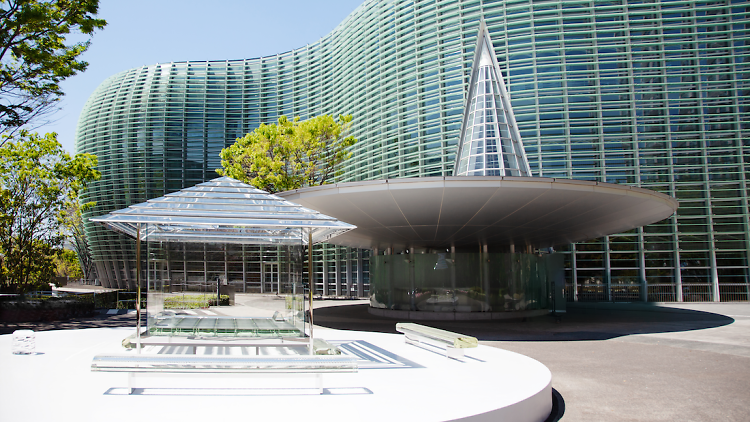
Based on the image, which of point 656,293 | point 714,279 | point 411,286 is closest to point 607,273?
point 656,293

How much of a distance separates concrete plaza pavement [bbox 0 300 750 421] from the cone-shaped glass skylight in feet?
28.8

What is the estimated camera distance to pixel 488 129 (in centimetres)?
2664

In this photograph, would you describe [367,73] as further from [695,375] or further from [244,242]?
[695,375]

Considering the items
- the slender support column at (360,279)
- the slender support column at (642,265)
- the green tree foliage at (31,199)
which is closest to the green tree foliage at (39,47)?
the green tree foliage at (31,199)

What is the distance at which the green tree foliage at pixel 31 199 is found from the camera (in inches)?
895

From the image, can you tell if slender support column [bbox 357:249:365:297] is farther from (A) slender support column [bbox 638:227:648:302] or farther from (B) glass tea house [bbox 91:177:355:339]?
(B) glass tea house [bbox 91:177:355:339]

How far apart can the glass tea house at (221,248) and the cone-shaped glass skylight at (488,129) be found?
1650 cm

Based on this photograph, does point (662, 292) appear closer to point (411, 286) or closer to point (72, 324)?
point (411, 286)

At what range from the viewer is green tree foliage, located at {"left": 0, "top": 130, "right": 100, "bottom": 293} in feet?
74.6

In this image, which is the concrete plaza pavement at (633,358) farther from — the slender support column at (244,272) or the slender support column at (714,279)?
the slender support column at (714,279)

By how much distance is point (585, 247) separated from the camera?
31.9m

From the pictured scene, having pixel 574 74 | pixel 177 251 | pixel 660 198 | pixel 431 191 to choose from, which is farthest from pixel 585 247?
pixel 177 251

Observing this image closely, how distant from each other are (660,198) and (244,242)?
40.9 feet

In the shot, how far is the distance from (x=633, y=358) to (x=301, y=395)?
8.21 m
